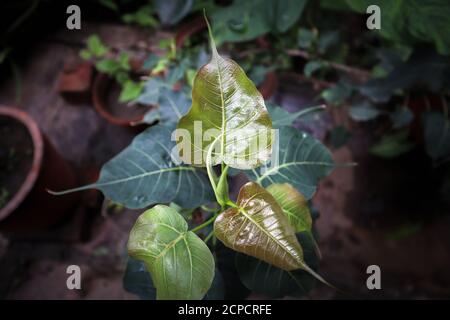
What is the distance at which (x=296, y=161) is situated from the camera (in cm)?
86

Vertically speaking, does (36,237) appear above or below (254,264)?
above

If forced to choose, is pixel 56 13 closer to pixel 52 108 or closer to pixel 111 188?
pixel 52 108

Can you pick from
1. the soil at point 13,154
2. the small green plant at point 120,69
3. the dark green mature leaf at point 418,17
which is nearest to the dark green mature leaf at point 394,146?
the dark green mature leaf at point 418,17

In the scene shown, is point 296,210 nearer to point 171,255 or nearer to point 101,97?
point 171,255

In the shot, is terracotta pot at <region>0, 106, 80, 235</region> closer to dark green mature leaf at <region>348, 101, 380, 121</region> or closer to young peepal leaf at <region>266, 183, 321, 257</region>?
young peepal leaf at <region>266, 183, 321, 257</region>

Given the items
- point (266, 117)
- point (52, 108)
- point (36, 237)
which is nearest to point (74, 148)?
point (52, 108)

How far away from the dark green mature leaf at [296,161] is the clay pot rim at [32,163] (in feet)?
3.03

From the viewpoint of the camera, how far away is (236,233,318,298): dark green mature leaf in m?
0.81

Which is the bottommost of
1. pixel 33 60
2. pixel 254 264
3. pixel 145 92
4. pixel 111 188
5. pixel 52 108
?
pixel 254 264

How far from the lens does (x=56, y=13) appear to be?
6.81 feet

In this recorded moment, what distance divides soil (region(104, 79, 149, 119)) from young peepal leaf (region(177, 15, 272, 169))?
119cm

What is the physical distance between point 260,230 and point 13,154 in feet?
4.25

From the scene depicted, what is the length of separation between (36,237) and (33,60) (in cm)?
109

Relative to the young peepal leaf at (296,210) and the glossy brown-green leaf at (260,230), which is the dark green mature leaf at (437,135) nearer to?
the young peepal leaf at (296,210)
